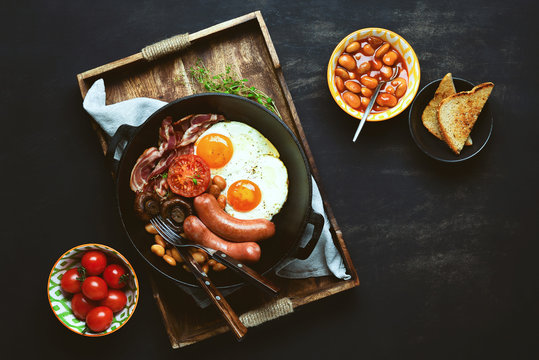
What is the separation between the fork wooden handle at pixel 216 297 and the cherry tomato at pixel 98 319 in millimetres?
677

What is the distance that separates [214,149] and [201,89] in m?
0.54

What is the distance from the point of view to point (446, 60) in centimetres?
327

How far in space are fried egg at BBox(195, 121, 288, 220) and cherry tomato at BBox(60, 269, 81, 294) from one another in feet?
3.83

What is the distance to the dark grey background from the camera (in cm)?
319

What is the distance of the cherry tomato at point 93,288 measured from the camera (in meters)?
2.77

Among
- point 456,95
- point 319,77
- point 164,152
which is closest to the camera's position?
point 164,152

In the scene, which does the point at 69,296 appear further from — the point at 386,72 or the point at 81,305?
the point at 386,72

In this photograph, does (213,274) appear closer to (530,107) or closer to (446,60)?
(446,60)

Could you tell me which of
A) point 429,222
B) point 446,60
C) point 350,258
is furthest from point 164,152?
point 446,60

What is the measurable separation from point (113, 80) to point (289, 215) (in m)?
1.67

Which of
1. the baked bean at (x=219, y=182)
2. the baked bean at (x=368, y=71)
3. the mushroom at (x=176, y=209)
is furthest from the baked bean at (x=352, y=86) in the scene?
the mushroom at (x=176, y=209)

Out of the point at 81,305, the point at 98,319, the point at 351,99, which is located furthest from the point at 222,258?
the point at 351,99

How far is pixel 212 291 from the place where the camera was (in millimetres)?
2547

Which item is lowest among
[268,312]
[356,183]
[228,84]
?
[268,312]
